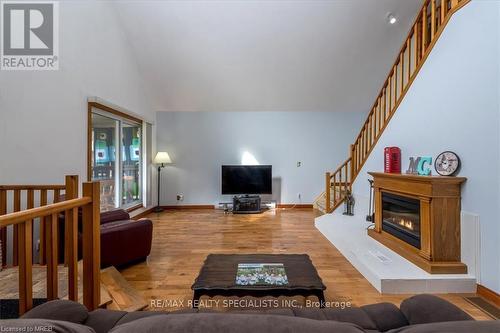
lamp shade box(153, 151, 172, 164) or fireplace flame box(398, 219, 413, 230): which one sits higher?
lamp shade box(153, 151, 172, 164)

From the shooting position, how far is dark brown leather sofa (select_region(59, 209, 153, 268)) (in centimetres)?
262

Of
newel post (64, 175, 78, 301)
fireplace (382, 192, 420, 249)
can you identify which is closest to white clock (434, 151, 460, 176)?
fireplace (382, 192, 420, 249)

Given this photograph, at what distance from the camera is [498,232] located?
202cm

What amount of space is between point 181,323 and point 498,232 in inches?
102

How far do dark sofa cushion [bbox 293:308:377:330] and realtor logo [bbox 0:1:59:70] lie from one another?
3.61m

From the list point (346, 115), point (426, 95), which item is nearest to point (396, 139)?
point (426, 95)

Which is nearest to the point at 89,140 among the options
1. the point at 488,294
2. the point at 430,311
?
the point at 430,311

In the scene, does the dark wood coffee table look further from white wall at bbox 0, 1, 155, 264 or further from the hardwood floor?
white wall at bbox 0, 1, 155, 264

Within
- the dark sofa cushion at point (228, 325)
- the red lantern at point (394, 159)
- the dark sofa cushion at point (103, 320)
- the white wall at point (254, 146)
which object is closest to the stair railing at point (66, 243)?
the dark sofa cushion at point (103, 320)

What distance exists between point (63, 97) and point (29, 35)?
797 mm

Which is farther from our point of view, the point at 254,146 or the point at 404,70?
the point at 254,146

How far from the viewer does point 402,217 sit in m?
3.03

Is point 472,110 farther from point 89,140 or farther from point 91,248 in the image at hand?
point 89,140

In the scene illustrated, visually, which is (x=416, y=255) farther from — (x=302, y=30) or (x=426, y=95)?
(x=302, y=30)
